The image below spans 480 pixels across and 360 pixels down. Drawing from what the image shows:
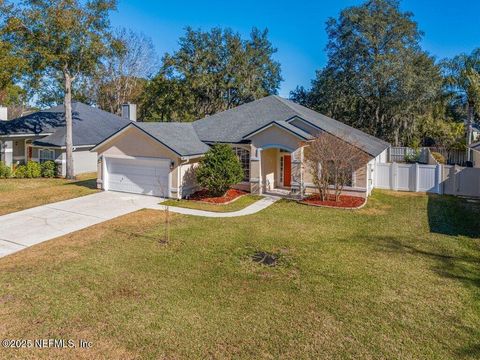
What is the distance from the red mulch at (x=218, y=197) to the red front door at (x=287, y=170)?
2.75m

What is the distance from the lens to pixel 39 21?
801 inches

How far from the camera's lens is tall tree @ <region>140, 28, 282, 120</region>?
39156 millimetres

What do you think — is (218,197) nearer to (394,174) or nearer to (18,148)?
(394,174)

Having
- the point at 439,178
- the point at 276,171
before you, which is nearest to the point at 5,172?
the point at 276,171

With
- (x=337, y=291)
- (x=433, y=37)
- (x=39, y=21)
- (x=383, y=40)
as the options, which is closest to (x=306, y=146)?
(x=337, y=291)

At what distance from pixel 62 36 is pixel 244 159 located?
43.4 feet

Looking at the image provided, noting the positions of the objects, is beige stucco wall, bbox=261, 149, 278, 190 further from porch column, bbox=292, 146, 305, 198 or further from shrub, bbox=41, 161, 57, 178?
shrub, bbox=41, 161, 57, 178

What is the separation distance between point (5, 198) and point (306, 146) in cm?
1538

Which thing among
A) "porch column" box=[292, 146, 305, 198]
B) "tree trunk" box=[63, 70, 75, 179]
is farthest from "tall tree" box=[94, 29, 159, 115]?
"porch column" box=[292, 146, 305, 198]

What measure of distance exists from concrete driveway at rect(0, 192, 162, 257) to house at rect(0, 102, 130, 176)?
9.36 metres

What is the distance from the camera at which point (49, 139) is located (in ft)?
85.3

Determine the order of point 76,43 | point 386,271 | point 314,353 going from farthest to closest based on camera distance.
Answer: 1. point 76,43
2. point 386,271
3. point 314,353

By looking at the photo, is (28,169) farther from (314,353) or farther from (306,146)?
(314,353)

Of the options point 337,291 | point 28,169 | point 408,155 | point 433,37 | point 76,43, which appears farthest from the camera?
point 433,37
